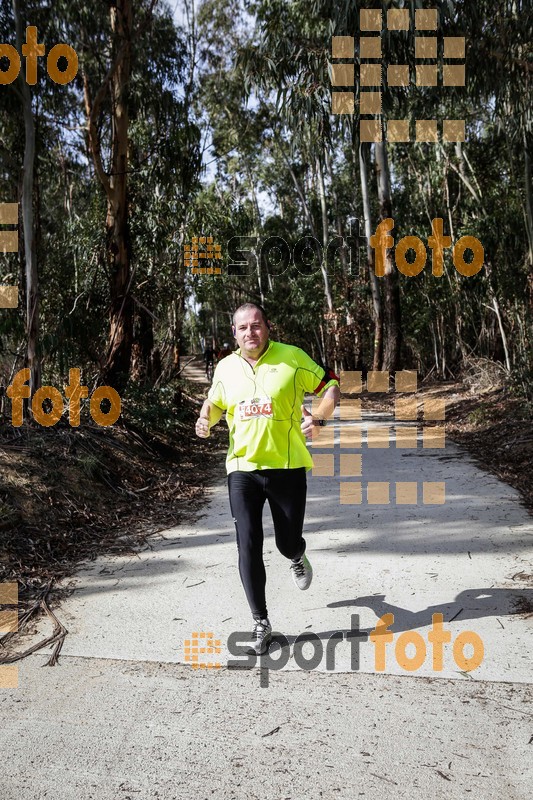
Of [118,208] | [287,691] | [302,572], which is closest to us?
[287,691]

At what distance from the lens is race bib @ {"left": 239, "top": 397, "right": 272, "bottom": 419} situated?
13.6 feet

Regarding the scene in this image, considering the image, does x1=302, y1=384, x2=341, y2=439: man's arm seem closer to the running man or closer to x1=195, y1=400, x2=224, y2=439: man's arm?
the running man

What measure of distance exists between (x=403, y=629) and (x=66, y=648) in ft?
5.83

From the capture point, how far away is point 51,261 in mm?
13023

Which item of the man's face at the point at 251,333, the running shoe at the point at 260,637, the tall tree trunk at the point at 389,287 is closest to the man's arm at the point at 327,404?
the man's face at the point at 251,333

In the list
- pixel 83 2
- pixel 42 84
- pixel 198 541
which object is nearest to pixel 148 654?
pixel 198 541

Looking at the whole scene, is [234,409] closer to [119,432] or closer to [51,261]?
[119,432]

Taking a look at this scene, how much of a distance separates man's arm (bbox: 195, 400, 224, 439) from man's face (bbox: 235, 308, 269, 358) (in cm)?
36

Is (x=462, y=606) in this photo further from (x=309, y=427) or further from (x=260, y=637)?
(x=309, y=427)

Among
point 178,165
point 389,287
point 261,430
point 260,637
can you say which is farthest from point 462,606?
point 389,287

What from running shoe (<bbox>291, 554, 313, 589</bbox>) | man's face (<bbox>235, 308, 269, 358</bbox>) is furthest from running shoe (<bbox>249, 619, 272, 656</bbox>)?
man's face (<bbox>235, 308, 269, 358</bbox>)

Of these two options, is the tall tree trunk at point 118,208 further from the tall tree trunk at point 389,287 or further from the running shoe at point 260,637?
the tall tree trunk at point 389,287

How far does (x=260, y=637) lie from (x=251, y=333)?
159 cm

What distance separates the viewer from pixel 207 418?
430 centimetres
